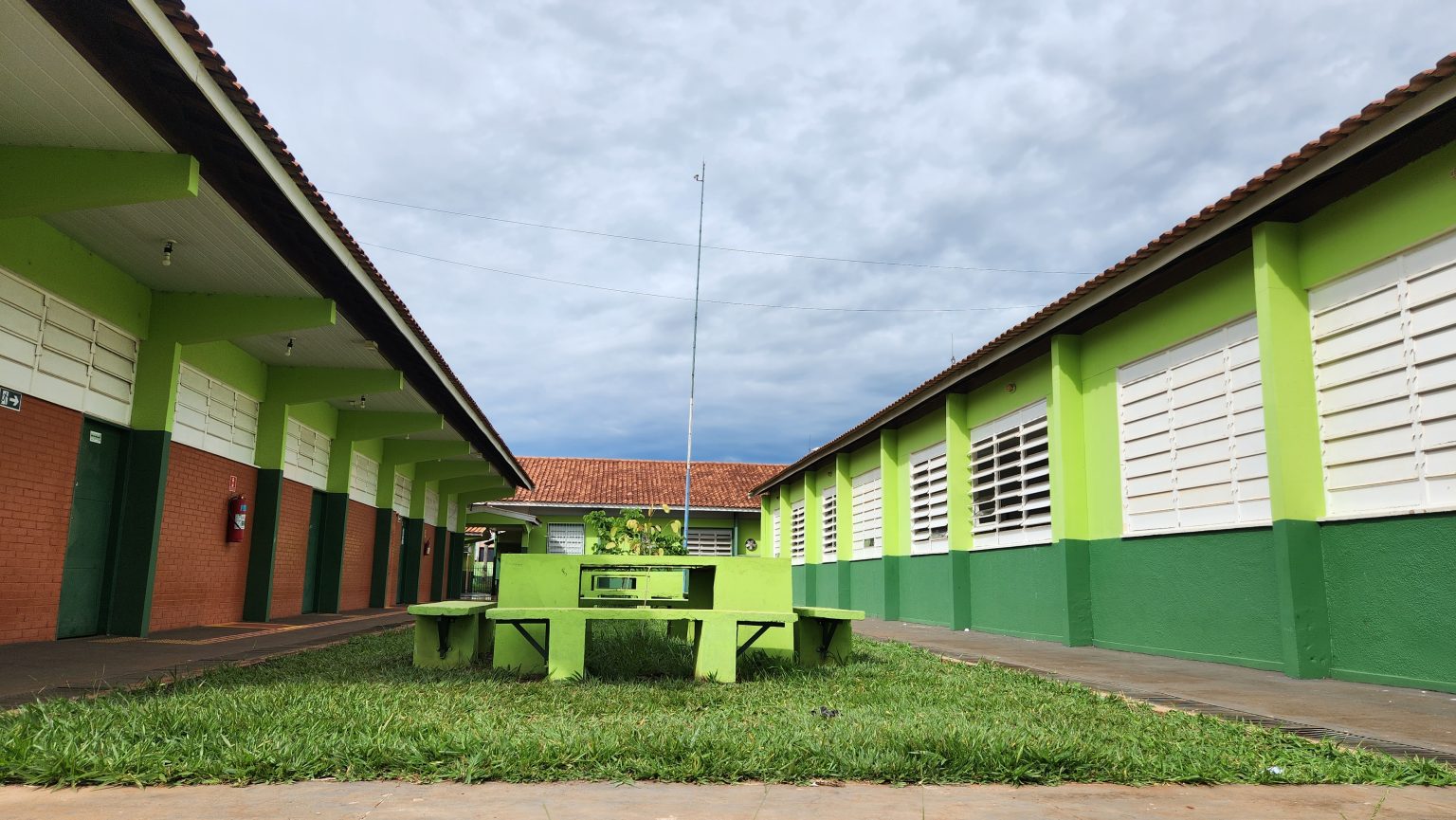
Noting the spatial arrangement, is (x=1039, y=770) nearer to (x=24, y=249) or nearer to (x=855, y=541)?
(x=24, y=249)

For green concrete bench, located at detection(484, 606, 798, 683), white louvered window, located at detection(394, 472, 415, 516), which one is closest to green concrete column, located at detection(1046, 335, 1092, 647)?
green concrete bench, located at detection(484, 606, 798, 683)

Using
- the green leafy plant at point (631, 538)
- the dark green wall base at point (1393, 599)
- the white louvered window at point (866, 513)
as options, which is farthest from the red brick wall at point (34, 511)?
the white louvered window at point (866, 513)

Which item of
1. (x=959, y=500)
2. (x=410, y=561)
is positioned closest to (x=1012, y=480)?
(x=959, y=500)

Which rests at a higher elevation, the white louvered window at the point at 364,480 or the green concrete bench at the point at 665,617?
the white louvered window at the point at 364,480

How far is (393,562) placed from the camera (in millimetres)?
19500

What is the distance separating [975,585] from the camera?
40.9 ft

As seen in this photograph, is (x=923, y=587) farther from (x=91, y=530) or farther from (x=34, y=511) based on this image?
(x=34, y=511)

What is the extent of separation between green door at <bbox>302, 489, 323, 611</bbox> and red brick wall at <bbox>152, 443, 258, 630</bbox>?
7.94 feet

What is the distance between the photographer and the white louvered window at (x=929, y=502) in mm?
13969

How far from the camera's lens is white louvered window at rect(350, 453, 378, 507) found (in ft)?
53.4

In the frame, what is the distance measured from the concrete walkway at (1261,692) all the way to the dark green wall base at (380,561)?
12099mm

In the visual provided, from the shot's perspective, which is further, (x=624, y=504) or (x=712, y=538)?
(x=712, y=538)

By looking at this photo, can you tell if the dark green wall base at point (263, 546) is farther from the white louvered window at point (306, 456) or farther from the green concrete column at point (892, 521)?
the green concrete column at point (892, 521)

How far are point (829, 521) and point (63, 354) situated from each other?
15554mm
